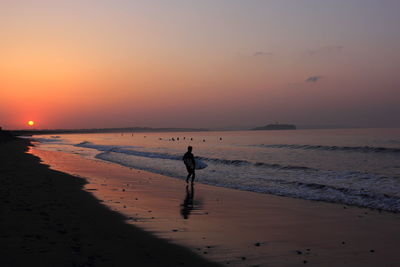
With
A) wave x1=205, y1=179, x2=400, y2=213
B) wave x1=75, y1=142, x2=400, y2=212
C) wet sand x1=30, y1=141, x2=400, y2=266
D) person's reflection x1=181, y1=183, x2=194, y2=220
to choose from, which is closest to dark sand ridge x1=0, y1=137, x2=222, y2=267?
wet sand x1=30, y1=141, x2=400, y2=266

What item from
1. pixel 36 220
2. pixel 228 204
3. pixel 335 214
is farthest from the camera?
pixel 228 204

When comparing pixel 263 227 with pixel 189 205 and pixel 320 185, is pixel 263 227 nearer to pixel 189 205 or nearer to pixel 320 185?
pixel 189 205

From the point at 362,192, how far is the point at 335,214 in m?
5.46

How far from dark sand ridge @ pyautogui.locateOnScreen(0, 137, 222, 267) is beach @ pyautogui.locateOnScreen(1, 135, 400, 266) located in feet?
0.06

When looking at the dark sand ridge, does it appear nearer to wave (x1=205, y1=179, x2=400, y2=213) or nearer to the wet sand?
the wet sand

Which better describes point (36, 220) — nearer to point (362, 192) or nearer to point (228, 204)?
point (228, 204)

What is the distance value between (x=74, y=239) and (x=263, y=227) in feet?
16.7

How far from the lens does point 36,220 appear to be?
33.2 ft

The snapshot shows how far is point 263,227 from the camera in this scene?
1076cm

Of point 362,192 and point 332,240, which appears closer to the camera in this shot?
point 332,240

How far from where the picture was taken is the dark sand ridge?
286 inches

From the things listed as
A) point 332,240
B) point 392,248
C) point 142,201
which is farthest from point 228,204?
point 392,248

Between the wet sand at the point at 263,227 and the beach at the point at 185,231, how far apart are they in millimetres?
24

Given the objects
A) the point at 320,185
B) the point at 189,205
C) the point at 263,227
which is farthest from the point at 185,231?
the point at 320,185
